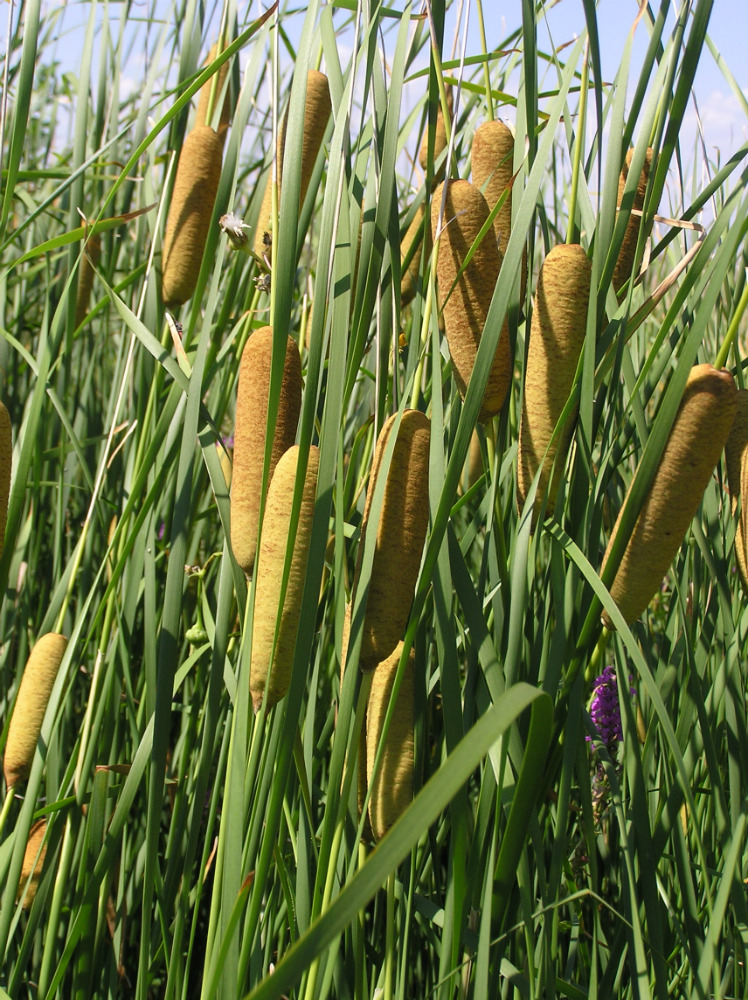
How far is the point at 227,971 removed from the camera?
569mm

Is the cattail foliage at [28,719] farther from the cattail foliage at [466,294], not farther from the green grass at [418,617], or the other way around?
the cattail foliage at [466,294]

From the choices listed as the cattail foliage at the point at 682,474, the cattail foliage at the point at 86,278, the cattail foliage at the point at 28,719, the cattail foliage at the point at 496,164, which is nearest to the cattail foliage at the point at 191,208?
the cattail foliage at the point at 86,278

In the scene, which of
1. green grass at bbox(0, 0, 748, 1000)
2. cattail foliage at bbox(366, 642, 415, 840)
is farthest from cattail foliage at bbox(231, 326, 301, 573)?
cattail foliage at bbox(366, 642, 415, 840)

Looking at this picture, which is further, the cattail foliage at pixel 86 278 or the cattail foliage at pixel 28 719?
the cattail foliage at pixel 86 278

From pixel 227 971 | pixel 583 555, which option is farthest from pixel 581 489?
pixel 227 971

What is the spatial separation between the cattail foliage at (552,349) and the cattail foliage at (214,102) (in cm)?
53

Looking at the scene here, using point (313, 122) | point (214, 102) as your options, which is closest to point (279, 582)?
point (313, 122)

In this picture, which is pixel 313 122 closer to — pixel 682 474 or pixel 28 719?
pixel 682 474

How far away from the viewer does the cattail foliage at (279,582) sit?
1.74 ft

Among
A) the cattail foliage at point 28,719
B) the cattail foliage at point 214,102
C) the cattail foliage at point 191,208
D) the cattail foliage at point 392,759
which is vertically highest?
the cattail foliage at point 214,102

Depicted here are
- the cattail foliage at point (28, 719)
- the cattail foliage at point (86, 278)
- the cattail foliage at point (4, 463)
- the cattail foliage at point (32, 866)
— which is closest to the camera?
Answer: the cattail foliage at point (4, 463)

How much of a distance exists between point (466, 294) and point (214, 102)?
0.53 meters

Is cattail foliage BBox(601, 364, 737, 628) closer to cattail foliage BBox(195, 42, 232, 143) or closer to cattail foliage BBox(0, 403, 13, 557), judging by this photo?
cattail foliage BBox(0, 403, 13, 557)

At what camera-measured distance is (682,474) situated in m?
0.54
